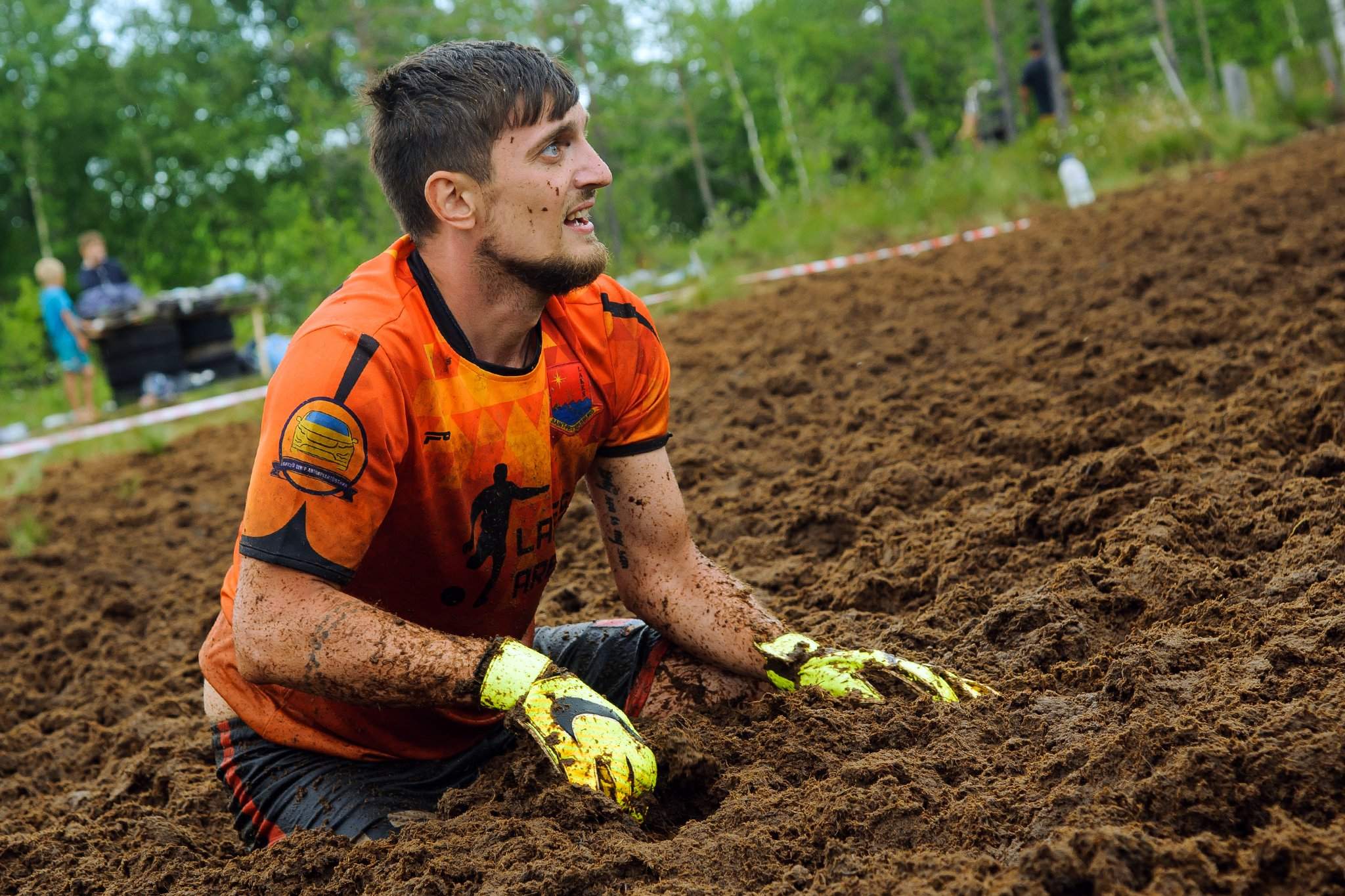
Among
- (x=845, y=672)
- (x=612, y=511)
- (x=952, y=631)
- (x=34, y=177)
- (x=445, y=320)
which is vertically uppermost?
(x=34, y=177)

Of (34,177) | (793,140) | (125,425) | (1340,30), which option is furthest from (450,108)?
(34,177)

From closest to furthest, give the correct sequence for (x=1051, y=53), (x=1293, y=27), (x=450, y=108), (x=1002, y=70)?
(x=450, y=108) < (x=1051, y=53) < (x=1002, y=70) < (x=1293, y=27)

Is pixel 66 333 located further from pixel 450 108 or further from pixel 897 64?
pixel 897 64

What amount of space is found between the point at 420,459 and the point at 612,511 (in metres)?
0.60

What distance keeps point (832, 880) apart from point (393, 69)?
185 centimetres

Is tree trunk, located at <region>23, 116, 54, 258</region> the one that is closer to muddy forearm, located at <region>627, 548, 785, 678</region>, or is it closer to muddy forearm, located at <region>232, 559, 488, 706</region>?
muddy forearm, located at <region>627, 548, 785, 678</region>

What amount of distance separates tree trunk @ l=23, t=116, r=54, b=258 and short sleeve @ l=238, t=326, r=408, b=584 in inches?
1082

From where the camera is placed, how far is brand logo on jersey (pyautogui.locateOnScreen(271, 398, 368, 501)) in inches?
87.4

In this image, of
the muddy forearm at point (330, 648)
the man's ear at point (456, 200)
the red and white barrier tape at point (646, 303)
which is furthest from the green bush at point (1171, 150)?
the muddy forearm at point (330, 648)

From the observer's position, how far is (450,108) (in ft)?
8.23

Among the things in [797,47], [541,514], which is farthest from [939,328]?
[797,47]

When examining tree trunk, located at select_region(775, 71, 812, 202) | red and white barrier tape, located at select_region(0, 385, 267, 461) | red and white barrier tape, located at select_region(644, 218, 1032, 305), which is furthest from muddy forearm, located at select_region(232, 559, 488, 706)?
tree trunk, located at select_region(775, 71, 812, 202)

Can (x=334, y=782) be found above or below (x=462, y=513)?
below

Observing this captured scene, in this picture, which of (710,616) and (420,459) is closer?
(420,459)
